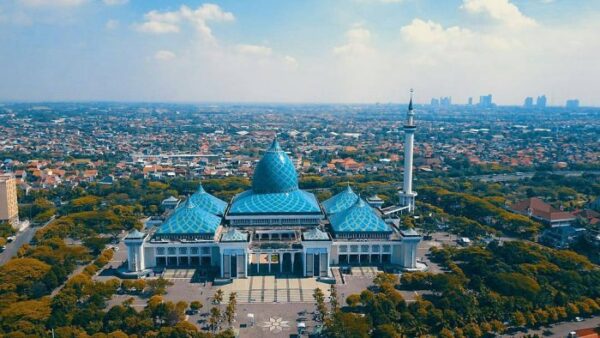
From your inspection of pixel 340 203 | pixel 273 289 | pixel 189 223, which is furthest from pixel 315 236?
pixel 189 223

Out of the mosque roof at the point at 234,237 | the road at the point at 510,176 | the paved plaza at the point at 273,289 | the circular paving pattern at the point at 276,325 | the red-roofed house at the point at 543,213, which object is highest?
the mosque roof at the point at 234,237

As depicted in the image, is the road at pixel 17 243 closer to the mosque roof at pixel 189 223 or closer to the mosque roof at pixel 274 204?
the mosque roof at pixel 189 223

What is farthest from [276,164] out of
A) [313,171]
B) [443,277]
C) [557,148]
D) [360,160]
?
[557,148]

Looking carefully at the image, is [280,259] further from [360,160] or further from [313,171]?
[360,160]

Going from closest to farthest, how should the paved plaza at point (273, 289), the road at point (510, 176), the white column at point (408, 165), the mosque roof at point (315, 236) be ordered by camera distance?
the paved plaza at point (273, 289), the mosque roof at point (315, 236), the white column at point (408, 165), the road at point (510, 176)

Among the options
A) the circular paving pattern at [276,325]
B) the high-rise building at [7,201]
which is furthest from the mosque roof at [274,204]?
the high-rise building at [7,201]

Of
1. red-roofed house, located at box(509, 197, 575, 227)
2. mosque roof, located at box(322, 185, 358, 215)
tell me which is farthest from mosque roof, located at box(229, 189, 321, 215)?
red-roofed house, located at box(509, 197, 575, 227)
